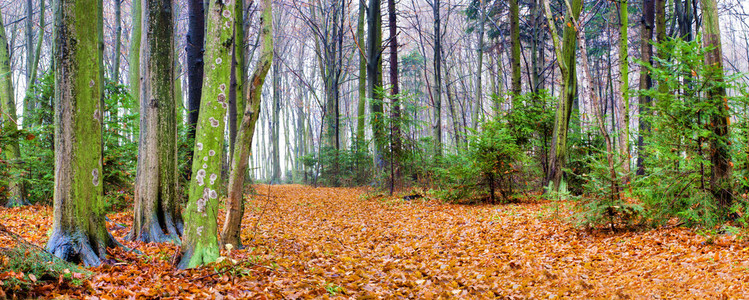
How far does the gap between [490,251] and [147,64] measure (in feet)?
17.3

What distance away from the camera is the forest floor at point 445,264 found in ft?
11.9

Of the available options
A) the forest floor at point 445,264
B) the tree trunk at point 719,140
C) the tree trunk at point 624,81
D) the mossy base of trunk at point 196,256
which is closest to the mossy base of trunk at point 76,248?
the forest floor at point 445,264

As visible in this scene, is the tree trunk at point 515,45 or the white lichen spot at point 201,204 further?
the tree trunk at point 515,45

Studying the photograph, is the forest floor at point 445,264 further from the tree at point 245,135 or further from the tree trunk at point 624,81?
the tree trunk at point 624,81

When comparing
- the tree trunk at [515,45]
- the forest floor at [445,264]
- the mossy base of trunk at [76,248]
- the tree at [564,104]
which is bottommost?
the forest floor at [445,264]

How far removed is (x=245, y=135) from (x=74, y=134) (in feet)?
5.15

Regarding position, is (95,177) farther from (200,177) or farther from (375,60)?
(375,60)

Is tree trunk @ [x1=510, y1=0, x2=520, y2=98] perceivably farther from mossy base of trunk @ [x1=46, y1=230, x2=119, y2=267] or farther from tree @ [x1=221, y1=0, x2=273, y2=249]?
mossy base of trunk @ [x1=46, y1=230, x2=119, y2=267]

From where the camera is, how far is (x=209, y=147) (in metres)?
4.23

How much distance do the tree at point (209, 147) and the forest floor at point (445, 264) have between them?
21cm

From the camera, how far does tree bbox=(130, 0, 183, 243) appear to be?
5312 mm

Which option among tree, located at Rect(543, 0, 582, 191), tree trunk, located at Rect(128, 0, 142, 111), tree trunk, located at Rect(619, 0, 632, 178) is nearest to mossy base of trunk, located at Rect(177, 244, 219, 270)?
tree trunk, located at Rect(619, 0, 632, 178)

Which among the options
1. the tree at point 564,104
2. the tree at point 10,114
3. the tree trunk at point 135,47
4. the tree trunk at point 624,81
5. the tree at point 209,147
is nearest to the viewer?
the tree at point 209,147

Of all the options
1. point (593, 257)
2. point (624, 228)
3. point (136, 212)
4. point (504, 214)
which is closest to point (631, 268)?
point (593, 257)
